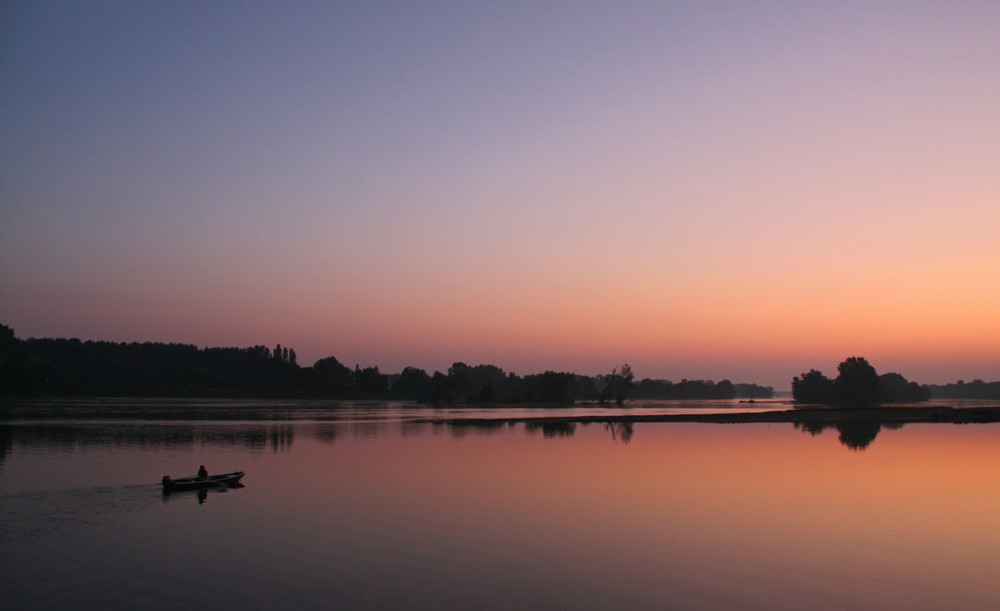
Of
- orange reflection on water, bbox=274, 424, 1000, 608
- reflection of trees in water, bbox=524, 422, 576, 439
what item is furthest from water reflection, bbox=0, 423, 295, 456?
reflection of trees in water, bbox=524, 422, 576, 439

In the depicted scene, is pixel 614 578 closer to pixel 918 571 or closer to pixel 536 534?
pixel 536 534

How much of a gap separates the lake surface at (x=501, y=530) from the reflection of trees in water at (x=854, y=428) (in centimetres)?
817

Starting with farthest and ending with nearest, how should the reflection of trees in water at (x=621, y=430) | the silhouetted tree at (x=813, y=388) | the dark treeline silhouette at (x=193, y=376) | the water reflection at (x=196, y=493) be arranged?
the silhouetted tree at (x=813, y=388) < the dark treeline silhouette at (x=193, y=376) < the reflection of trees in water at (x=621, y=430) < the water reflection at (x=196, y=493)

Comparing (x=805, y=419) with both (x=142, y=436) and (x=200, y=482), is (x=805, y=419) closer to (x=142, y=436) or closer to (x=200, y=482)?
(x=142, y=436)

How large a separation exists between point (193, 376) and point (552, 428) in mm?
134769

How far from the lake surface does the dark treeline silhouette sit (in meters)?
115

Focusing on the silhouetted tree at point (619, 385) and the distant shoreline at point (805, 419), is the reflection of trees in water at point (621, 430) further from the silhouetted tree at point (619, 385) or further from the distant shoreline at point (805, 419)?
the silhouetted tree at point (619, 385)

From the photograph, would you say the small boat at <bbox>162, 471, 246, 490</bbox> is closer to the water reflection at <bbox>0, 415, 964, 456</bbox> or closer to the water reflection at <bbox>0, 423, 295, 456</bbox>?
the water reflection at <bbox>0, 415, 964, 456</bbox>

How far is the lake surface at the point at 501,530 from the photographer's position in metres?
14.7

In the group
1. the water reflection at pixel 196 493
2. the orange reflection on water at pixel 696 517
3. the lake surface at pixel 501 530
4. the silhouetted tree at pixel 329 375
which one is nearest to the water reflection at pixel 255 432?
the lake surface at pixel 501 530

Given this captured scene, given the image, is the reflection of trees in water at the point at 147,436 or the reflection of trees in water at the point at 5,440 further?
the reflection of trees in water at the point at 147,436

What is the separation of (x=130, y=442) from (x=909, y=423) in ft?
232

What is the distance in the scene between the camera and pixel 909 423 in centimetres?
7300

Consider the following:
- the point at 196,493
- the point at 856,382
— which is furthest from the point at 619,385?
the point at 196,493
